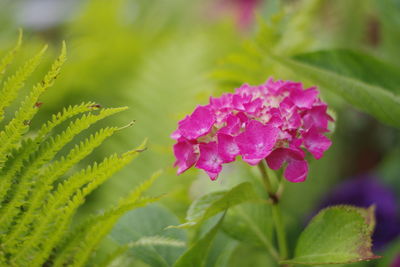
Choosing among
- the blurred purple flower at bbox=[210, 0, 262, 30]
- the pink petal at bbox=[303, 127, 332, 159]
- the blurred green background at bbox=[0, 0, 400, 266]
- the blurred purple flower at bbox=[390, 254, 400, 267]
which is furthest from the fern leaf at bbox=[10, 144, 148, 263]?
the blurred purple flower at bbox=[210, 0, 262, 30]

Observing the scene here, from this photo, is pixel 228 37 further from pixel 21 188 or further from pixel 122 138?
pixel 21 188

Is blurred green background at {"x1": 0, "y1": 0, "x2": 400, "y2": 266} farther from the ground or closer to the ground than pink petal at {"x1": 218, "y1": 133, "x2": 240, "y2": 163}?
farther from the ground

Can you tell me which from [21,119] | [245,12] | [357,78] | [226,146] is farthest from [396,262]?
[245,12]

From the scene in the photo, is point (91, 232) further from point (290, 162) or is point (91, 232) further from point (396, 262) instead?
point (396, 262)

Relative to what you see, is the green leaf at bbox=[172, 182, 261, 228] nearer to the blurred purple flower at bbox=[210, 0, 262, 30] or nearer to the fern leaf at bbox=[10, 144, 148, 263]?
the fern leaf at bbox=[10, 144, 148, 263]

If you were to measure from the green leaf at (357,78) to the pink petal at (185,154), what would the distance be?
13 cm

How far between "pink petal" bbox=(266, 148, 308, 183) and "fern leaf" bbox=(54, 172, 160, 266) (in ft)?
0.29

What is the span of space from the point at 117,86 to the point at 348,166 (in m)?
0.60

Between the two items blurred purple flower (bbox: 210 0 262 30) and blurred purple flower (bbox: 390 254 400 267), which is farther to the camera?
blurred purple flower (bbox: 210 0 262 30)

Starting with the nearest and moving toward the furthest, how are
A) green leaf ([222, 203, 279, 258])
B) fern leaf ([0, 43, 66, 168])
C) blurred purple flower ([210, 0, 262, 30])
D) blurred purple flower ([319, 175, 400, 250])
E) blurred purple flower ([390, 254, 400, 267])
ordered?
1. fern leaf ([0, 43, 66, 168])
2. green leaf ([222, 203, 279, 258])
3. blurred purple flower ([390, 254, 400, 267])
4. blurred purple flower ([319, 175, 400, 250])
5. blurred purple flower ([210, 0, 262, 30])

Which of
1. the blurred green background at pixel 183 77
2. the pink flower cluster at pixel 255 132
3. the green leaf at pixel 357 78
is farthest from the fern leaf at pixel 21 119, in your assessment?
the blurred green background at pixel 183 77

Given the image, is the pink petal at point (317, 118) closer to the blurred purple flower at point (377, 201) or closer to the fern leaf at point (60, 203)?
the fern leaf at point (60, 203)

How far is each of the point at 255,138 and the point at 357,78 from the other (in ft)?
0.55

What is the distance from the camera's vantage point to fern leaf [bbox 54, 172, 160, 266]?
370 mm
